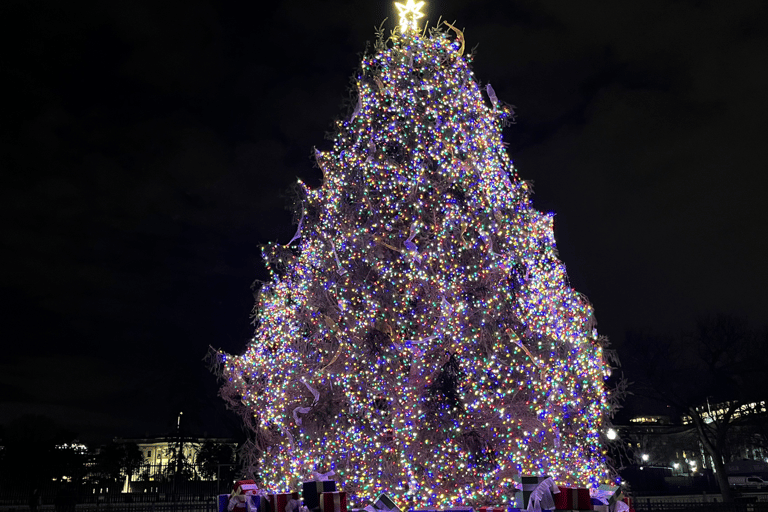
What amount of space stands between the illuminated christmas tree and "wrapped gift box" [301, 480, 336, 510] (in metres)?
2.15

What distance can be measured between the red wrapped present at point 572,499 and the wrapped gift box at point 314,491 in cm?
301

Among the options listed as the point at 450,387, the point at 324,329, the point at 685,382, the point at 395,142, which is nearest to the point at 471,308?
the point at 450,387

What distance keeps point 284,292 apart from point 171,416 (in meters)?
25.2

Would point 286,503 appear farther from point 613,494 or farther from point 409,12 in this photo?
point 409,12

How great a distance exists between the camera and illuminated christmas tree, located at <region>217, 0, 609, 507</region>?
9883 millimetres

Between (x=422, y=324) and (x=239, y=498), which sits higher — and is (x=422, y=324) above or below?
above

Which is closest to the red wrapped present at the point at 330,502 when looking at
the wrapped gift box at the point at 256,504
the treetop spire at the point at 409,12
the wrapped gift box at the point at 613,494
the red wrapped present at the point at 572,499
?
the wrapped gift box at the point at 256,504

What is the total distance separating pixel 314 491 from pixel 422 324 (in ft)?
12.3

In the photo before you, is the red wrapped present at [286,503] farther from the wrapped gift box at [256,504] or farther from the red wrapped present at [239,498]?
the red wrapped present at [239,498]

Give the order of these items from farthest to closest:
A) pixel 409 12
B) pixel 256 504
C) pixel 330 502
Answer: pixel 409 12 → pixel 256 504 → pixel 330 502

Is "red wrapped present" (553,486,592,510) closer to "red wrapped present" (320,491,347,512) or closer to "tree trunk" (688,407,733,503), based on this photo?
"red wrapped present" (320,491,347,512)

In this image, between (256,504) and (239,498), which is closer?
(256,504)

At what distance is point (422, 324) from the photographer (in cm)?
1041

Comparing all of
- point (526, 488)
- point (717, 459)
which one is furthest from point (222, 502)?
point (717, 459)
